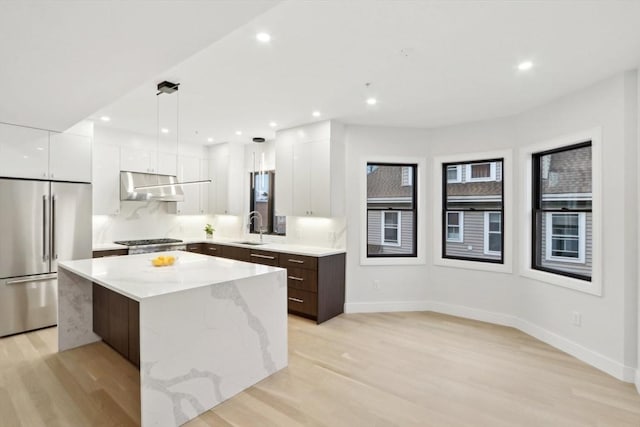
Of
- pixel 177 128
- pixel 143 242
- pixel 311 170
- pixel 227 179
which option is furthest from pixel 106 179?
pixel 311 170

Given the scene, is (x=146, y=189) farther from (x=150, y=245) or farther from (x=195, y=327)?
(x=195, y=327)

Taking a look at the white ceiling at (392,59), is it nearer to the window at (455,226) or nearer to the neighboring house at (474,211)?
the neighboring house at (474,211)

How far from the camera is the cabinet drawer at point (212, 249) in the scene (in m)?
5.45

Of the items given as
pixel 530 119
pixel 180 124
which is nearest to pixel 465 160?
pixel 530 119

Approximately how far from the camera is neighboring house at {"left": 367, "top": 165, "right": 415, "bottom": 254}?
186 inches

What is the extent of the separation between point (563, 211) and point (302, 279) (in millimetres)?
3146

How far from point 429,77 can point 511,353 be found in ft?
9.44

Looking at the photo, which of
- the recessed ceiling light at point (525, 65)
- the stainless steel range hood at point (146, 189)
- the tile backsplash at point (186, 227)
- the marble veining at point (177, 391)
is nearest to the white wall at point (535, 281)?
the tile backsplash at point (186, 227)

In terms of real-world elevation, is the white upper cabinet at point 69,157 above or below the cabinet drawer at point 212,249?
above

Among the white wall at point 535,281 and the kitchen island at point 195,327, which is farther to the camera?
the white wall at point 535,281

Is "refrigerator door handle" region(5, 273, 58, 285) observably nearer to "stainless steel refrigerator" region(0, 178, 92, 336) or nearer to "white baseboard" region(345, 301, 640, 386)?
"stainless steel refrigerator" region(0, 178, 92, 336)

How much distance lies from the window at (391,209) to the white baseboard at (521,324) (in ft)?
2.48

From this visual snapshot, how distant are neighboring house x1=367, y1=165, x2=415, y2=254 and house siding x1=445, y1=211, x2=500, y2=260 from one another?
24.8 inches

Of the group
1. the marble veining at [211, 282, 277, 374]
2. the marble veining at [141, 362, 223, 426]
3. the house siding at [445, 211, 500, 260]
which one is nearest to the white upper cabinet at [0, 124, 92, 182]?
the marble veining at [211, 282, 277, 374]
